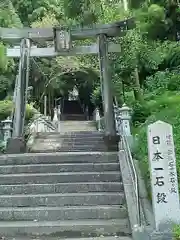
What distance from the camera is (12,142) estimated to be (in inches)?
431

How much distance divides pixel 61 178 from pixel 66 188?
0.41 metres

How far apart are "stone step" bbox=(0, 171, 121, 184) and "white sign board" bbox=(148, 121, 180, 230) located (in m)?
2.73

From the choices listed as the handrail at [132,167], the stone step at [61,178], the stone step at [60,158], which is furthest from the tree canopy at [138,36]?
the stone step at [61,178]

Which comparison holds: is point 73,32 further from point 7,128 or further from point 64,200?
point 64,200

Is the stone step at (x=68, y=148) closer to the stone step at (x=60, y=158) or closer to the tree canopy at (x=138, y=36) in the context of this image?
the stone step at (x=60, y=158)

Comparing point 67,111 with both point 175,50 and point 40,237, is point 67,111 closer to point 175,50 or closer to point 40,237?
point 175,50

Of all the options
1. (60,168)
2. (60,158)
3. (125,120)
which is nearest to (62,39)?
(125,120)

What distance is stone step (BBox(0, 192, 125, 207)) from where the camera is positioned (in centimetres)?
768

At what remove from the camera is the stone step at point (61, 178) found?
27.7ft

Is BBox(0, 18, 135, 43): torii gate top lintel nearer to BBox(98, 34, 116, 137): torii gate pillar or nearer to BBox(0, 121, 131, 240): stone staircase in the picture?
BBox(98, 34, 116, 137): torii gate pillar

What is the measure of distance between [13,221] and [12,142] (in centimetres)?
395

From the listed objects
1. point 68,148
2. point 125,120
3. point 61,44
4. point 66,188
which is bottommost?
point 66,188

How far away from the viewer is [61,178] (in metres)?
8.48

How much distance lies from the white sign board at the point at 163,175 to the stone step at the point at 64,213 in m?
1.65
